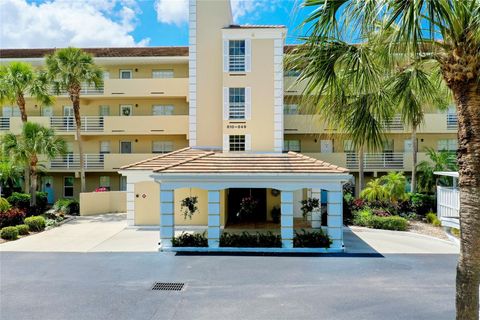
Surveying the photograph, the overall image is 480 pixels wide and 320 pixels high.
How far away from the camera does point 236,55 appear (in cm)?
2017

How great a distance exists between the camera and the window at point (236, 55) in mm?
Result: 20156

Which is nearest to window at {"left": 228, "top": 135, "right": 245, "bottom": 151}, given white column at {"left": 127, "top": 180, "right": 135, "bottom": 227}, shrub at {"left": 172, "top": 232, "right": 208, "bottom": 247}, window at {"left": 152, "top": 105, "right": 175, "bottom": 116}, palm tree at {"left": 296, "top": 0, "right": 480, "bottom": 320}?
white column at {"left": 127, "top": 180, "right": 135, "bottom": 227}

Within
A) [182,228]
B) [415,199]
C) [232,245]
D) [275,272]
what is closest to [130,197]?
[182,228]

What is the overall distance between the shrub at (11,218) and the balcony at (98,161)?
28.6ft

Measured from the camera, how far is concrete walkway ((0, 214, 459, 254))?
14.4 m

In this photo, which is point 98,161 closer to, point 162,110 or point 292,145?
point 162,110

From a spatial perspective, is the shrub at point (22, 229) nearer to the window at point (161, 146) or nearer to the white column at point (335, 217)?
the window at point (161, 146)

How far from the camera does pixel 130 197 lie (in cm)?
1914

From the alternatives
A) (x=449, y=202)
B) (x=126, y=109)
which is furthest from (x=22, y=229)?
(x=449, y=202)

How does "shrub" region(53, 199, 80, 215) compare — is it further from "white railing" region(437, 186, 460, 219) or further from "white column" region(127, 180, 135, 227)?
"white railing" region(437, 186, 460, 219)

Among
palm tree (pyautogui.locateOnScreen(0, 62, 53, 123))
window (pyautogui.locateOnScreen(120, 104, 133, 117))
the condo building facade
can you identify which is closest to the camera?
the condo building facade

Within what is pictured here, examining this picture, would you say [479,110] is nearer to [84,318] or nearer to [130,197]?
[84,318]

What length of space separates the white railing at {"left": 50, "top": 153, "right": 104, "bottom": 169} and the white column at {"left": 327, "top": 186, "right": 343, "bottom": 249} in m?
19.9

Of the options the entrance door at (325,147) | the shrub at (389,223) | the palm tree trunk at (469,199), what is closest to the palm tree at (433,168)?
the shrub at (389,223)
